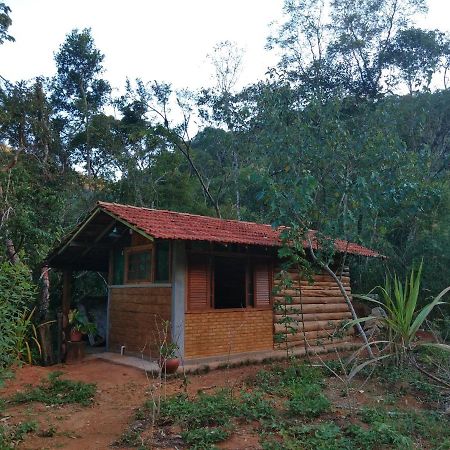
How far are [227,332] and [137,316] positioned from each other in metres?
2.04

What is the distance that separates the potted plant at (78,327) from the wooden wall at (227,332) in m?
3.03

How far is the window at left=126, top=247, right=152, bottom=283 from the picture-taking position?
33.0 ft

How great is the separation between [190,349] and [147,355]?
1.18 metres

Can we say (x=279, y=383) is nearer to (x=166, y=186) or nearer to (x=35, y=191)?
(x=35, y=191)

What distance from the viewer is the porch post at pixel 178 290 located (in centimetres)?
884

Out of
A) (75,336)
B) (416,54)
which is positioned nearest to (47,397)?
(75,336)

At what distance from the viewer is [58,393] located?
24.0 feet

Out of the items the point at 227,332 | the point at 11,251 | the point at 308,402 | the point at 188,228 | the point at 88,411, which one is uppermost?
the point at 188,228

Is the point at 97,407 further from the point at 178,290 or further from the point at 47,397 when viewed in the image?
the point at 178,290

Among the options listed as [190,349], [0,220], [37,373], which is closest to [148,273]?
[190,349]

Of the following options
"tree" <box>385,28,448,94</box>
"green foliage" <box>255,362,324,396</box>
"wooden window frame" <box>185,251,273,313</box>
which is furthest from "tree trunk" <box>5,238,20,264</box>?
"tree" <box>385,28,448,94</box>

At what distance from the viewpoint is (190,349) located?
29.3 feet

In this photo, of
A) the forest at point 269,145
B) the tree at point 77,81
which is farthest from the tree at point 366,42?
the tree at point 77,81

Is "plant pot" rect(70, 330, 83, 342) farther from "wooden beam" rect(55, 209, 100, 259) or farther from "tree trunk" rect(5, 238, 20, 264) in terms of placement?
"tree trunk" rect(5, 238, 20, 264)
